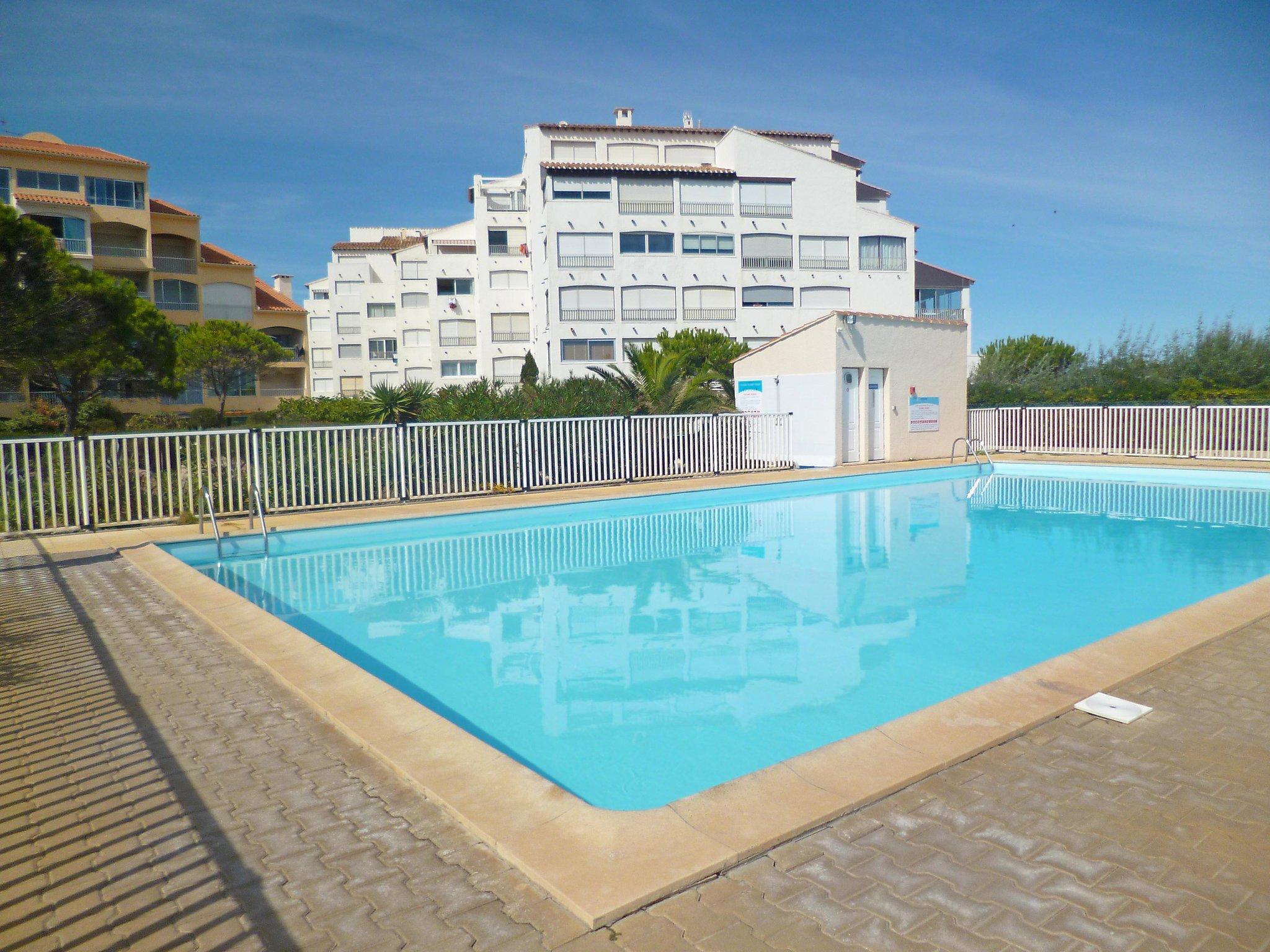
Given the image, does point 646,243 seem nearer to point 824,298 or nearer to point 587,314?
point 587,314

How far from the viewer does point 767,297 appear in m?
42.3

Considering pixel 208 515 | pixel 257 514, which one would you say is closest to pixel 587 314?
pixel 257 514

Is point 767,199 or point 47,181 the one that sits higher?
point 47,181

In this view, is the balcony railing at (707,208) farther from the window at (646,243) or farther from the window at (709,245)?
the window at (646,243)

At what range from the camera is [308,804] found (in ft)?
9.96

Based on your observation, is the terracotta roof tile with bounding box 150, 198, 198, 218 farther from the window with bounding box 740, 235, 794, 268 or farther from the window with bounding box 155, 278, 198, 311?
the window with bounding box 740, 235, 794, 268

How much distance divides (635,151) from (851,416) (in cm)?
3362

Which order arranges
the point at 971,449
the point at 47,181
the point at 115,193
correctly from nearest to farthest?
the point at 971,449 < the point at 47,181 < the point at 115,193

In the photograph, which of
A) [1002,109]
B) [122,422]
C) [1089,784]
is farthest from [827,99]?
[122,422]

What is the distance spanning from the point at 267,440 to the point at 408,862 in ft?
35.2

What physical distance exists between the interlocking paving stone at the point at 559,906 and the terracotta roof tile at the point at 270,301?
59076 mm

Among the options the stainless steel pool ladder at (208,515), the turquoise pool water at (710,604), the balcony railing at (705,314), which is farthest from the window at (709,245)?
the stainless steel pool ladder at (208,515)

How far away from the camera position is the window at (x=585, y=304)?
1610 inches

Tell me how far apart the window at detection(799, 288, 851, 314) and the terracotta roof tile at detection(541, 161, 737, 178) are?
24.1 feet
